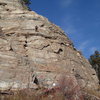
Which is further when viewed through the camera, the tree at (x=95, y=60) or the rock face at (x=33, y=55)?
the tree at (x=95, y=60)

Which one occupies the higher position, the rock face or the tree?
the tree

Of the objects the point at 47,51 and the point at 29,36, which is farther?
the point at 29,36

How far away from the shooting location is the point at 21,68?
Answer: 45.6 ft

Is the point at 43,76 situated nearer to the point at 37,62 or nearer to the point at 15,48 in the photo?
the point at 37,62

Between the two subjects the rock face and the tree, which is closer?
the rock face

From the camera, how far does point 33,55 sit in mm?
16438

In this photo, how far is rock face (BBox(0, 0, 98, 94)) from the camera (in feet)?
43.8

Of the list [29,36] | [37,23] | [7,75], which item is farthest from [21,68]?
[37,23]

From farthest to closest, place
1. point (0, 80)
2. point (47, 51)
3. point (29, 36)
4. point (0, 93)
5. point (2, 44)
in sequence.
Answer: point (29, 36) → point (47, 51) → point (2, 44) → point (0, 80) → point (0, 93)

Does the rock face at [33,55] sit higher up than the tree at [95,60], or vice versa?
the tree at [95,60]

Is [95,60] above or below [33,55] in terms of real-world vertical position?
above

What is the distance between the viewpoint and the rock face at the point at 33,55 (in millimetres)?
13336

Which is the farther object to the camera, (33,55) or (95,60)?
(95,60)

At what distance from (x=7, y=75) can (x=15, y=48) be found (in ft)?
12.4
